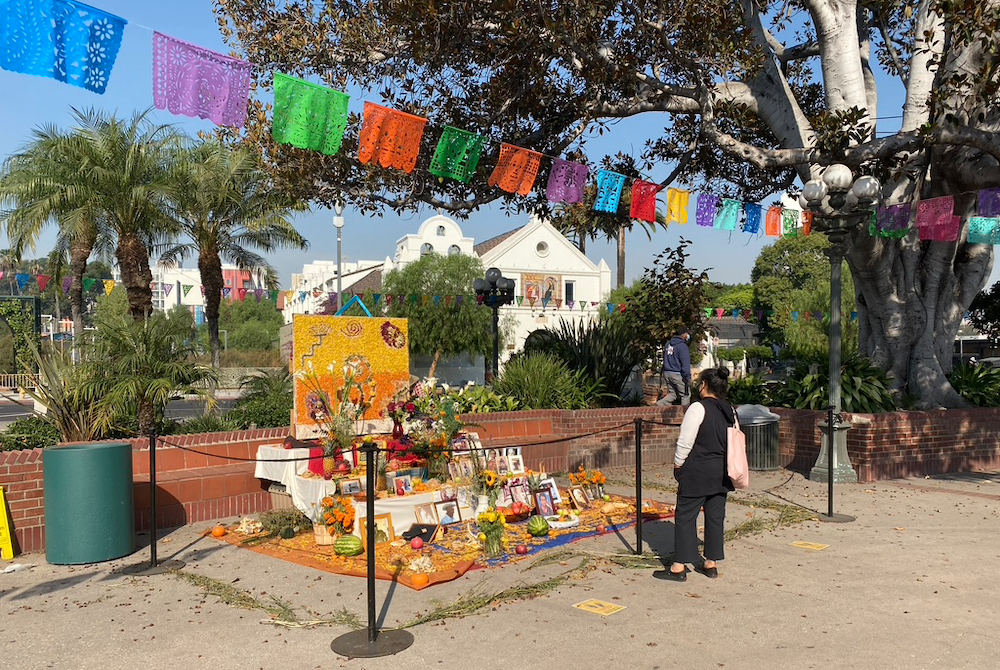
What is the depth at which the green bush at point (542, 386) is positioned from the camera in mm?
13531

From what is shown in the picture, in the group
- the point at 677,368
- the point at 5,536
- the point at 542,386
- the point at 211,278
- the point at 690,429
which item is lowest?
the point at 5,536

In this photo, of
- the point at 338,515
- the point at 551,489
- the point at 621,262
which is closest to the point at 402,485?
the point at 338,515

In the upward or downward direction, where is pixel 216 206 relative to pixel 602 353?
upward

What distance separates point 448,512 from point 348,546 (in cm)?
142

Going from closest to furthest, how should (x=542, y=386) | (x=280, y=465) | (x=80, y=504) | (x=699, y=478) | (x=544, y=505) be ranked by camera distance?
(x=699, y=478), (x=80, y=504), (x=544, y=505), (x=280, y=465), (x=542, y=386)

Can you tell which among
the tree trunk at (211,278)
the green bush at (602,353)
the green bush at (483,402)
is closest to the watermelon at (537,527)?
the green bush at (483,402)

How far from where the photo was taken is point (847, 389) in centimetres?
1284

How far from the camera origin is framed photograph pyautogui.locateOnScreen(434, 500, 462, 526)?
27.4ft

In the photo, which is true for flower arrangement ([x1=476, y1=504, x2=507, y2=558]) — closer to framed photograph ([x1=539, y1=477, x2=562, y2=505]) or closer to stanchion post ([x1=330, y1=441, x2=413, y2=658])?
framed photograph ([x1=539, y1=477, x2=562, y2=505])

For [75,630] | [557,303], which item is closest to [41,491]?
[75,630]

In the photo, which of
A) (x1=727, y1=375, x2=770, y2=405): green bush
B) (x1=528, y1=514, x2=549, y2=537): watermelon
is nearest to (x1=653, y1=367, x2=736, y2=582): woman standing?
(x1=528, y1=514, x2=549, y2=537): watermelon

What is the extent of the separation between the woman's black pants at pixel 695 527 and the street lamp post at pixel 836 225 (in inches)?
119

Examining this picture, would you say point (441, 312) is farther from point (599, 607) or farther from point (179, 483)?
point (599, 607)

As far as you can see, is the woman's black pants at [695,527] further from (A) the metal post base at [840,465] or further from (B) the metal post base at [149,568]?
(A) the metal post base at [840,465]
